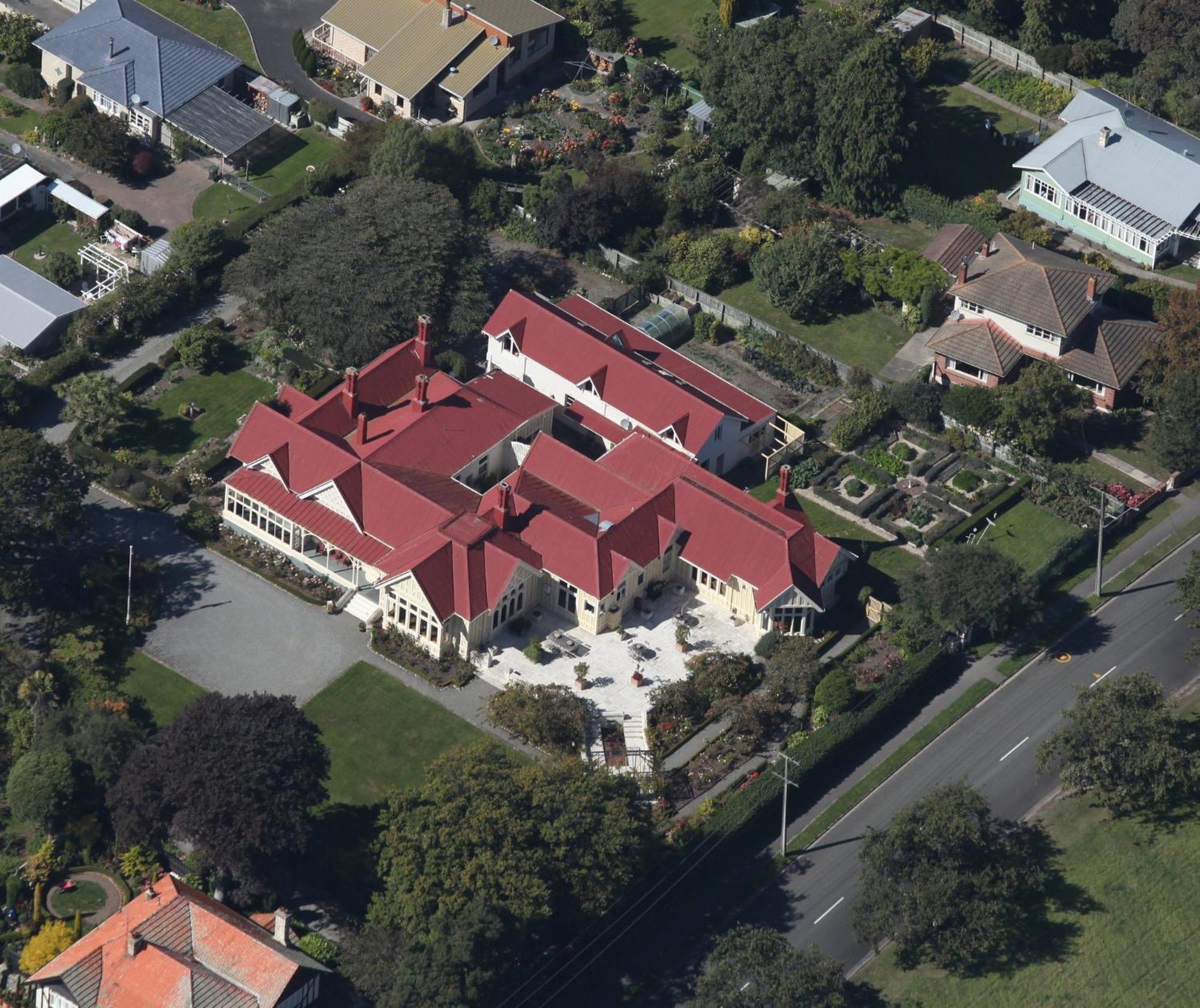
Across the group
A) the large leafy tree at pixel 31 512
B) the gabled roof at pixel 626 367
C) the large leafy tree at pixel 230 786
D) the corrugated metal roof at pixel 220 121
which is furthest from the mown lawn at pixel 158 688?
the corrugated metal roof at pixel 220 121

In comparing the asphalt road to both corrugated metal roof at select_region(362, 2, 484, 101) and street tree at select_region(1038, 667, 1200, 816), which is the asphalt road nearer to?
street tree at select_region(1038, 667, 1200, 816)

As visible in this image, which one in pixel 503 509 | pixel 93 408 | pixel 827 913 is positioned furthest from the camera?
pixel 93 408

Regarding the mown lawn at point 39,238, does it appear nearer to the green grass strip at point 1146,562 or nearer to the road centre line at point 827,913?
the road centre line at point 827,913

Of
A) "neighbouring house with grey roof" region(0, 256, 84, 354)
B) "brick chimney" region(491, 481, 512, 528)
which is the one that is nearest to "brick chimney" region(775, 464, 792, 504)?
"brick chimney" region(491, 481, 512, 528)

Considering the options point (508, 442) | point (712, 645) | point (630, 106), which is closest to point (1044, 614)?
point (712, 645)

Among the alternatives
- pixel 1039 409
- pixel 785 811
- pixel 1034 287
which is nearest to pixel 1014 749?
pixel 785 811

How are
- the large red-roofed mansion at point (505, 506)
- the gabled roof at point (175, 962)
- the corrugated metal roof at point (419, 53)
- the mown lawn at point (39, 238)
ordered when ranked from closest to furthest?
the gabled roof at point (175, 962)
the large red-roofed mansion at point (505, 506)
the mown lawn at point (39, 238)
the corrugated metal roof at point (419, 53)

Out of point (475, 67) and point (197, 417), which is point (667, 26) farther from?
point (197, 417)

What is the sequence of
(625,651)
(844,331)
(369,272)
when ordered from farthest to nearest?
(844,331)
(369,272)
(625,651)
